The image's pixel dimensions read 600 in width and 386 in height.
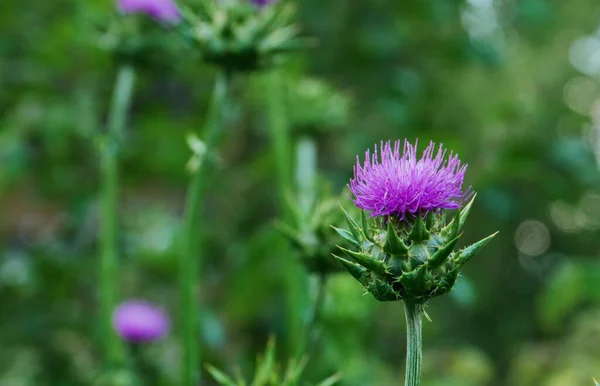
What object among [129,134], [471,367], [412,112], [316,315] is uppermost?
[412,112]

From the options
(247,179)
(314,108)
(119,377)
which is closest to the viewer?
(119,377)

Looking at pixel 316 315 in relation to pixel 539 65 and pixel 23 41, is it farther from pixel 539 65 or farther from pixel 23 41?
pixel 539 65

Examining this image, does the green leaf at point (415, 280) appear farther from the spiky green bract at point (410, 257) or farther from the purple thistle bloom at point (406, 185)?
the purple thistle bloom at point (406, 185)

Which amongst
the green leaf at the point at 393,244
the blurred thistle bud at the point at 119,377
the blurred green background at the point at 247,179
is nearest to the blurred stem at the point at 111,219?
the blurred thistle bud at the point at 119,377

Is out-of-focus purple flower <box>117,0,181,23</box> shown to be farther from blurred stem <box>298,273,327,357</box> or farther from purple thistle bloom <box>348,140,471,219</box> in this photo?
purple thistle bloom <box>348,140,471,219</box>

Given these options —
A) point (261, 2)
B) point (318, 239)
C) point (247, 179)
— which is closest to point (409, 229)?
point (318, 239)

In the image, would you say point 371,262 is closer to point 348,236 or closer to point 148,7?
point 348,236

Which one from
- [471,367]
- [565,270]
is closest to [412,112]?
[565,270]
